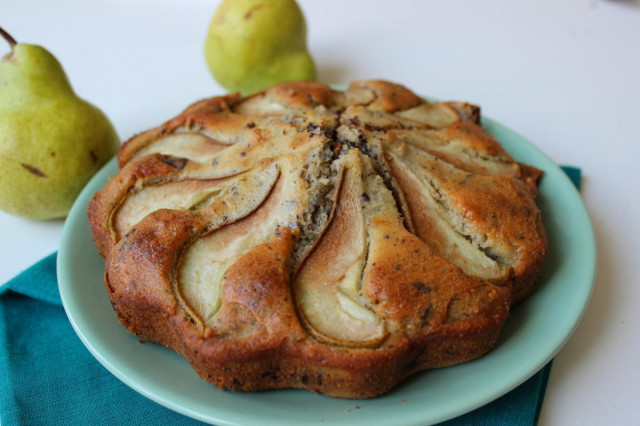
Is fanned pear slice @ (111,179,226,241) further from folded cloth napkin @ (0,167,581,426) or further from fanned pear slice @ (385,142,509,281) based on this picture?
fanned pear slice @ (385,142,509,281)

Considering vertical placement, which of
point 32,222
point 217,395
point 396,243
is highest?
point 396,243

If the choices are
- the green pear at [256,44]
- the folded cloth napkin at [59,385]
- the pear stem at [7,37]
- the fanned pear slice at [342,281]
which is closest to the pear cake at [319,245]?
the fanned pear slice at [342,281]

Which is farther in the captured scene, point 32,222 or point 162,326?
point 32,222

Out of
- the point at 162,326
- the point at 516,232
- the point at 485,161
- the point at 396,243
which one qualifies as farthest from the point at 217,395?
the point at 485,161

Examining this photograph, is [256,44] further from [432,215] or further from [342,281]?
[342,281]

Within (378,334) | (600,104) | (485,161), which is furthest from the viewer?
(600,104)

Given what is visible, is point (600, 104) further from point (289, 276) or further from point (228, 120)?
point (289, 276)

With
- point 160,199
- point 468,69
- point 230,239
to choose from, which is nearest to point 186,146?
point 160,199
